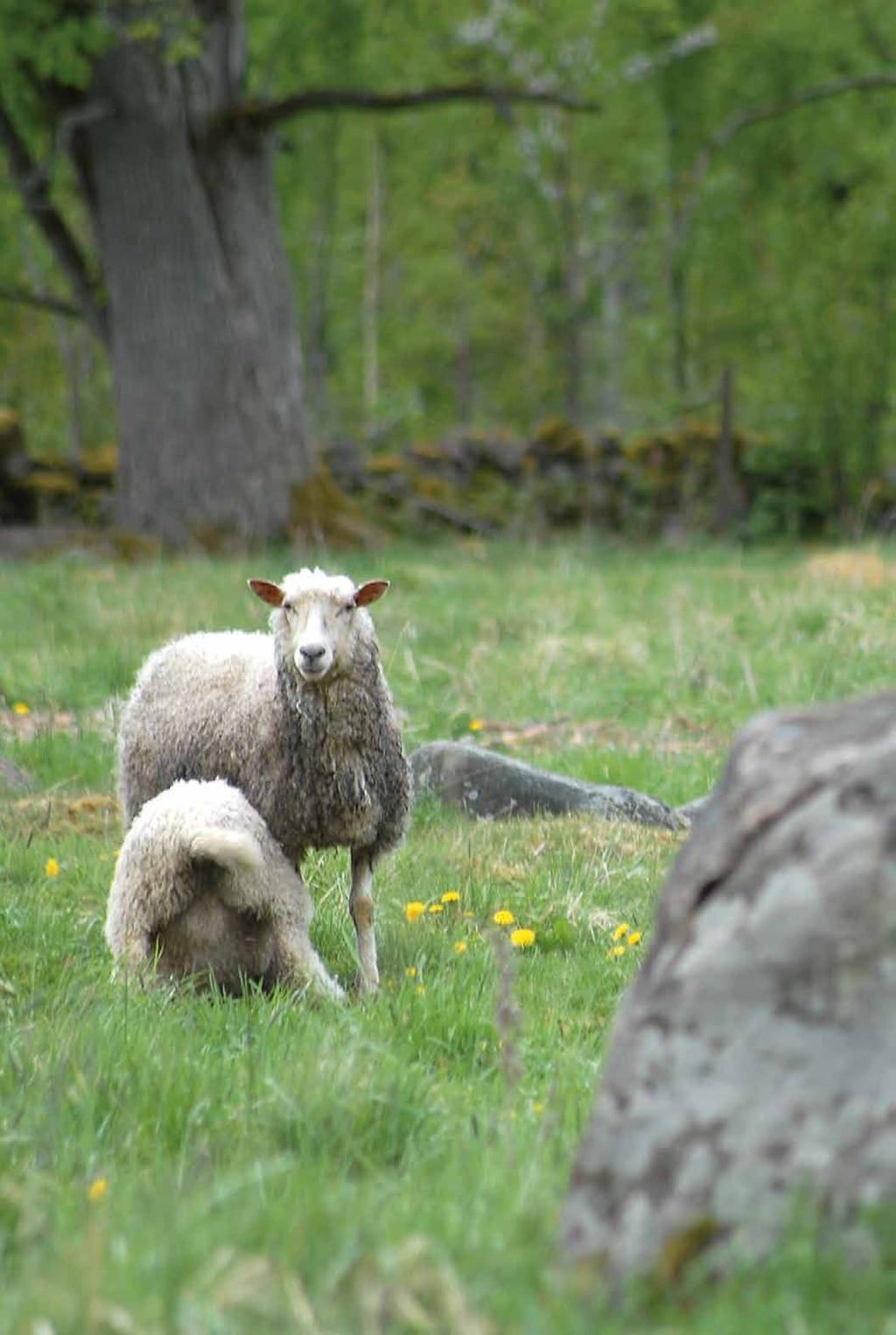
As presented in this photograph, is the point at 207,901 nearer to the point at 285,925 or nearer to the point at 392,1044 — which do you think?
the point at 285,925

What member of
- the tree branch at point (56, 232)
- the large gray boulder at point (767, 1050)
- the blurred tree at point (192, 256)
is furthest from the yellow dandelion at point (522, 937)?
the tree branch at point (56, 232)

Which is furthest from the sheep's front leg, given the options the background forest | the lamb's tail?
the background forest

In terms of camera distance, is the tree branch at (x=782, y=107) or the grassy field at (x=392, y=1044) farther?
the tree branch at (x=782, y=107)

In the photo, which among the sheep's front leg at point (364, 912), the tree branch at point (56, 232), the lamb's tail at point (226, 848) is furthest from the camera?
the tree branch at point (56, 232)

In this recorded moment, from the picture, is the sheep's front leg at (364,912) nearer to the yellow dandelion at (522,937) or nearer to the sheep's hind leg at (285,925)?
the sheep's hind leg at (285,925)

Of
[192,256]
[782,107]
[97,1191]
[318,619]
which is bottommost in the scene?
[97,1191]

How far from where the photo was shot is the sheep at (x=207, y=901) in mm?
4371

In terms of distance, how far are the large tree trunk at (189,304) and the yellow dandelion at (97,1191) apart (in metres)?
11.2

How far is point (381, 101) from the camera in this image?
13664mm

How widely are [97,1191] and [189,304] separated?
11.9m

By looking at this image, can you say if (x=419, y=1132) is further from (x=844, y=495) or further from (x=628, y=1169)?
(x=844, y=495)

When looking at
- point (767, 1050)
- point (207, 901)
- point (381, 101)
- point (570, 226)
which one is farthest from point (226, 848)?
point (570, 226)

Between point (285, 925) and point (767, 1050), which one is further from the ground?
point (767, 1050)

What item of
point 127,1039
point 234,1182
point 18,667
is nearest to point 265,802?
point 127,1039
